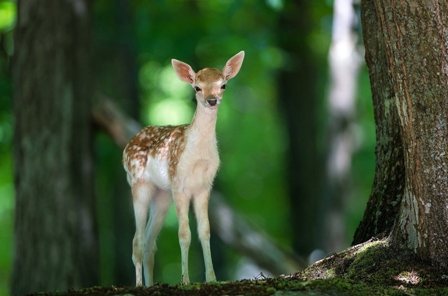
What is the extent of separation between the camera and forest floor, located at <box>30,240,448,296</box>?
491 cm

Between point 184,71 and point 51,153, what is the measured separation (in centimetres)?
398

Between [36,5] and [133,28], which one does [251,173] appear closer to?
[133,28]

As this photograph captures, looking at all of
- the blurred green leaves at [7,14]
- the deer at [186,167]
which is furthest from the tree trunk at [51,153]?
the deer at [186,167]

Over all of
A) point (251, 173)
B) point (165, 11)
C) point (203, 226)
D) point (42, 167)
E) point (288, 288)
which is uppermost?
point (165, 11)

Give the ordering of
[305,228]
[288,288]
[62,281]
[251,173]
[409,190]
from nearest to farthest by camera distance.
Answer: [288,288], [409,190], [62,281], [305,228], [251,173]

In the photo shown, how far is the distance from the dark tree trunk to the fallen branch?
3.97 m

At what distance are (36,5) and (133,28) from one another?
3984 mm

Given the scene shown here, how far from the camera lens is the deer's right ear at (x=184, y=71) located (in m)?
6.58

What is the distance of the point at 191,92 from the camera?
1605 cm

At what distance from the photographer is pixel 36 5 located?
10078 mm

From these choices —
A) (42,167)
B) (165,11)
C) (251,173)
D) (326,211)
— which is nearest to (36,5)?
(42,167)

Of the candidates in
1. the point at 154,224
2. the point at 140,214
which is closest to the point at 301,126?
the point at 154,224

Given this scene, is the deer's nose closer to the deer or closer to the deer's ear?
the deer

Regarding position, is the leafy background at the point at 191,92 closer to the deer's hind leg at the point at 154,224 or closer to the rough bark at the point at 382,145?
the deer's hind leg at the point at 154,224
